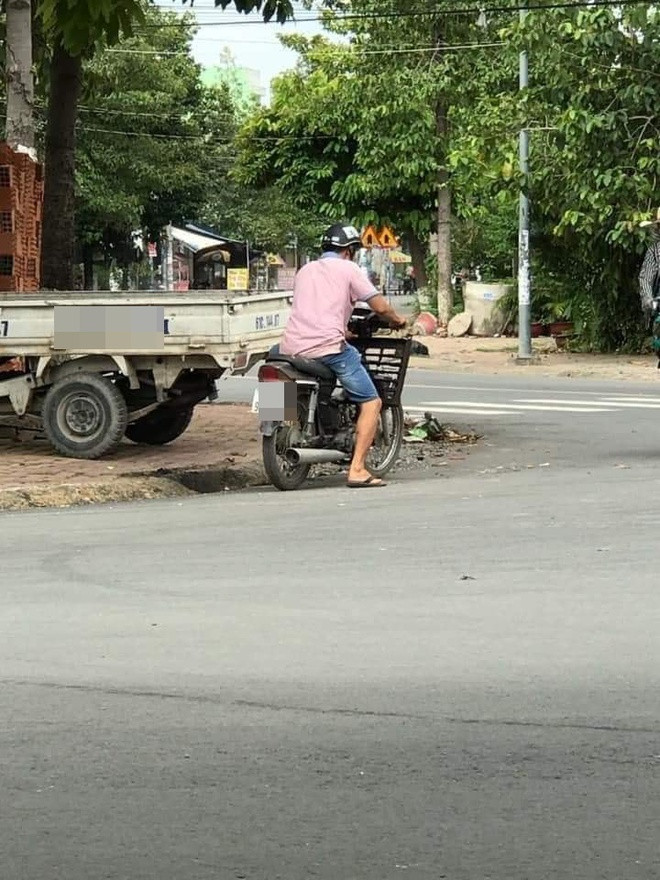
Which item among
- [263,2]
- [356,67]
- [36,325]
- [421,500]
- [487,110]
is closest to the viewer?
[421,500]

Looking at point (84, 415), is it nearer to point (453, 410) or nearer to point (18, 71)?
point (18, 71)

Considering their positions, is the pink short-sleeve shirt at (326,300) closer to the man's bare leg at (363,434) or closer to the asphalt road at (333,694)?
the man's bare leg at (363,434)

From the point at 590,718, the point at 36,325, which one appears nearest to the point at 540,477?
the point at 36,325

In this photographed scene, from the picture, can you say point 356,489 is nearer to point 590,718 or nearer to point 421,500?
point 421,500

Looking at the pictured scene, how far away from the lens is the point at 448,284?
36375 millimetres

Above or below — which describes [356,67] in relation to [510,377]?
above

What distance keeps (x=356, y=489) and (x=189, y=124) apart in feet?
130

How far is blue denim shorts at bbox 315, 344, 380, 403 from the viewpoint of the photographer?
10.7 m

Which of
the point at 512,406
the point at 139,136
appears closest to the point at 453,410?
the point at 512,406

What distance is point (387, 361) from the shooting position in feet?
37.4

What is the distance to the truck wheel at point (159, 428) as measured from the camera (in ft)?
43.3

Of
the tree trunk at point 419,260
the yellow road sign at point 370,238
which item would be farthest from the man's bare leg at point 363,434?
the tree trunk at point 419,260

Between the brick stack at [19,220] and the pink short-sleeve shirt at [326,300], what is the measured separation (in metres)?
4.50

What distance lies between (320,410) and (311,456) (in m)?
0.36
